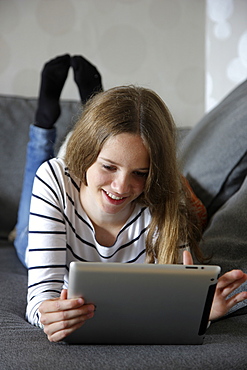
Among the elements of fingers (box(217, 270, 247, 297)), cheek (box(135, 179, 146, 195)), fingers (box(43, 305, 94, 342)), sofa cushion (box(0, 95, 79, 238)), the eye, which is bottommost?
sofa cushion (box(0, 95, 79, 238))

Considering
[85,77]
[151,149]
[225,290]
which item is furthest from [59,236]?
[85,77]

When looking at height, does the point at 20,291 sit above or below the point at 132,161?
below

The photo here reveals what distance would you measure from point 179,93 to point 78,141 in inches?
61.0

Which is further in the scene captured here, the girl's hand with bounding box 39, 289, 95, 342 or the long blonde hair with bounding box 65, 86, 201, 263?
the long blonde hair with bounding box 65, 86, 201, 263

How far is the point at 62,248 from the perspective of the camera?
1195mm

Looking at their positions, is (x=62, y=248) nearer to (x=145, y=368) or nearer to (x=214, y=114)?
(x=145, y=368)

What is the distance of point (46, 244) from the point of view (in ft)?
3.84

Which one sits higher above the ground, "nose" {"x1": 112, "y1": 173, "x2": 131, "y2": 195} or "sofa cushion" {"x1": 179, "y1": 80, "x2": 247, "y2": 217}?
"nose" {"x1": 112, "y1": 173, "x2": 131, "y2": 195}

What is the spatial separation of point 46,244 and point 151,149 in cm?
31

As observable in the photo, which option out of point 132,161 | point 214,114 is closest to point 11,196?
point 214,114

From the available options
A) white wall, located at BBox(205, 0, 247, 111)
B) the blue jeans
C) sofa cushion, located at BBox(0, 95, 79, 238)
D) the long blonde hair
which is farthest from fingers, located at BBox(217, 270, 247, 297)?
white wall, located at BBox(205, 0, 247, 111)

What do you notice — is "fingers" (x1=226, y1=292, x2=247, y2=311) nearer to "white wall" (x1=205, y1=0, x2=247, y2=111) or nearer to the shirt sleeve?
the shirt sleeve

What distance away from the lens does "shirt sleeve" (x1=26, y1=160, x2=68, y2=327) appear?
1.14 meters

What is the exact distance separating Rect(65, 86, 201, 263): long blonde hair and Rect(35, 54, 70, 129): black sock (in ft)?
1.79
